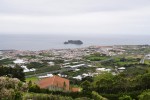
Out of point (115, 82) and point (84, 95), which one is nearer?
point (84, 95)

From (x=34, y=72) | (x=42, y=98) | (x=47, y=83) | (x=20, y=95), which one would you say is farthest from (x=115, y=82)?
(x=34, y=72)

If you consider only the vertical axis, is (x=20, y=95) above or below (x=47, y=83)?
above

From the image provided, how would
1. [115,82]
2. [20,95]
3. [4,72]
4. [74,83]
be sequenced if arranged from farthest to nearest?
1. [74,83]
2. [4,72]
3. [115,82]
4. [20,95]

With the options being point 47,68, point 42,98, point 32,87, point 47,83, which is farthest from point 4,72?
Answer: point 47,68

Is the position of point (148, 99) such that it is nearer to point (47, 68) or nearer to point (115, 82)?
point (115, 82)

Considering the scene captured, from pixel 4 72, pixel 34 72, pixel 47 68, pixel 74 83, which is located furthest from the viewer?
pixel 47 68

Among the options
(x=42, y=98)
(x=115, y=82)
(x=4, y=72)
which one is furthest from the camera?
(x=4, y=72)

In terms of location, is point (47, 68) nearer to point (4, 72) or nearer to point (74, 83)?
point (74, 83)

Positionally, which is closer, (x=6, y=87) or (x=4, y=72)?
(x=6, y=87)

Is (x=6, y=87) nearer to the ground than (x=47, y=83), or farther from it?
farther from it
